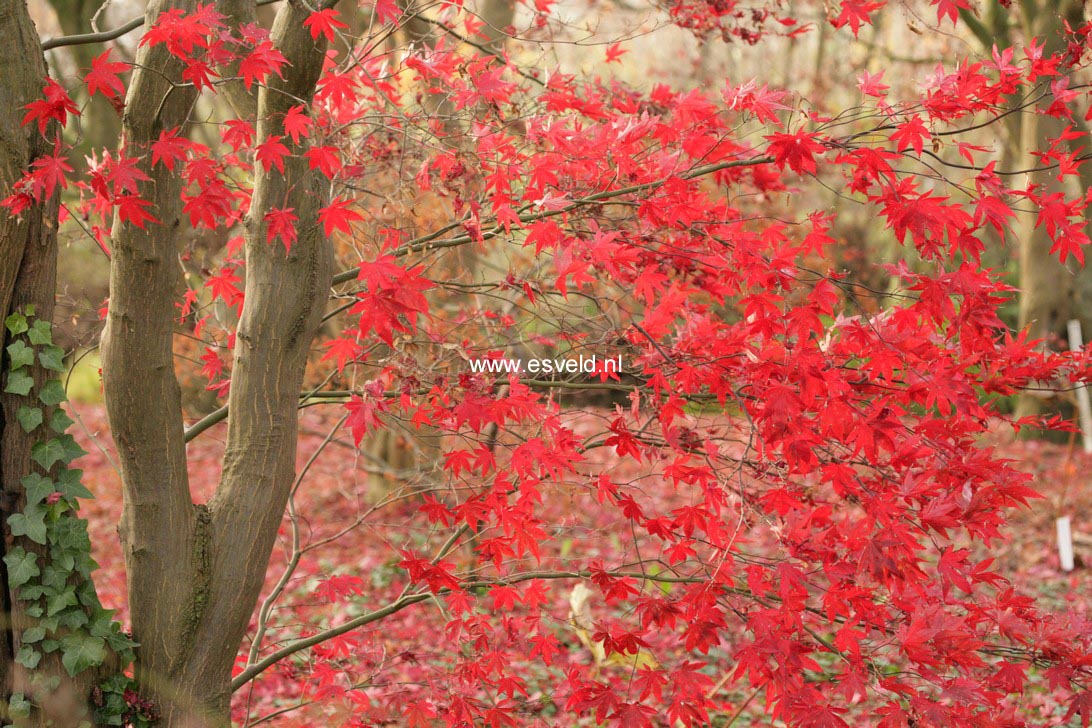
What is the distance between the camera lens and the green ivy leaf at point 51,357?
286 centimetres

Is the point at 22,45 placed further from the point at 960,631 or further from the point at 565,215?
the point at 960,631

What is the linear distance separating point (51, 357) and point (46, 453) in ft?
0.95

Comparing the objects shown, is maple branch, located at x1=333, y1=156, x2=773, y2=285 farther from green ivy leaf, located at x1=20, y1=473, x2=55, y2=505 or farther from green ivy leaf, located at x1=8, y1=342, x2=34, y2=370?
green ivy leaf, located at x1=20, y1=473, x2=55, y2=505

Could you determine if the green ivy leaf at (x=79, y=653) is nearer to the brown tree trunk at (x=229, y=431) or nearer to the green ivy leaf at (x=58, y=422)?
the brown tree trunk at (x=229, y=431)

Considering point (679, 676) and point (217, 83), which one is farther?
point (679, 676)

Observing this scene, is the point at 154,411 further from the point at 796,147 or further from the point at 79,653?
the point at 796,147

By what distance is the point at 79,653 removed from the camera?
9.36 ft

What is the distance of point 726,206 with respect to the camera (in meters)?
3.47

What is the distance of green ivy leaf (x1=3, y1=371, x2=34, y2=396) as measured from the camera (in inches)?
111

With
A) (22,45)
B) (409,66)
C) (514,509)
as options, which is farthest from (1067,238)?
(22,45)

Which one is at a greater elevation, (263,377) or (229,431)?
(263,377)

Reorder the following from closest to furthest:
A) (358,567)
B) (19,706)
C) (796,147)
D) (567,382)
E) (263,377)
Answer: (796,147), (19,706), (263,377), (567,382), (358,567)

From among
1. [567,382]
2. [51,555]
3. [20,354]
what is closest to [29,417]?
[20,354]

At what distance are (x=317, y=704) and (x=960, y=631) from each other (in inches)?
94.4
